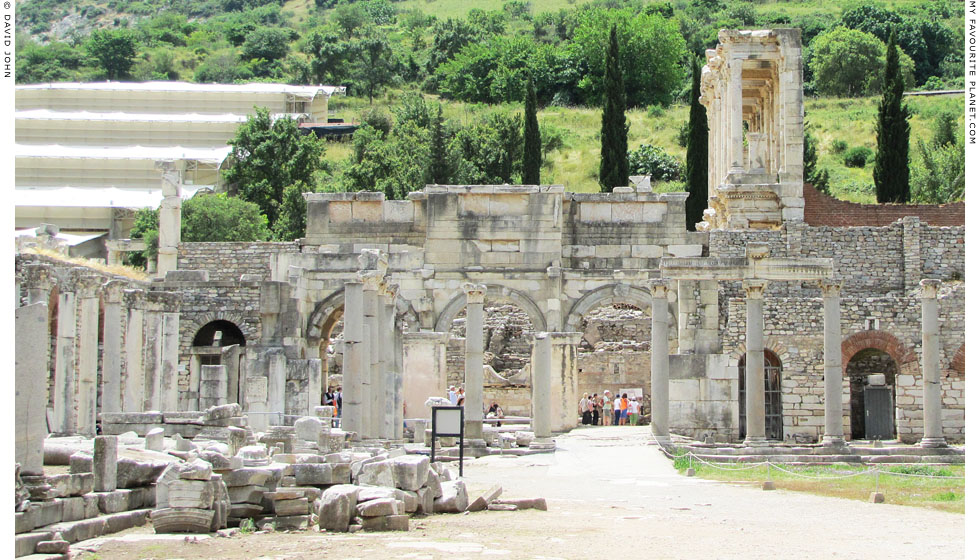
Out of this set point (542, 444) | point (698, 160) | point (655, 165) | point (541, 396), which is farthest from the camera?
point (655, 165)

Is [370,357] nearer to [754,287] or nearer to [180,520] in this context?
[754,287]

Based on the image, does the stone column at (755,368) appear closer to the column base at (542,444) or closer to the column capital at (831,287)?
the column capital at (831,287)

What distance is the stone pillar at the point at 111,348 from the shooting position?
29984 millimetres

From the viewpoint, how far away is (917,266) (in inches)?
1544

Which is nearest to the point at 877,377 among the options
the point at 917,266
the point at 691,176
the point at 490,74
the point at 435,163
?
the point at 917,266

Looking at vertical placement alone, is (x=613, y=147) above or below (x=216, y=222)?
above

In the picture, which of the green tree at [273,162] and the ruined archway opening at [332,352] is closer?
the ruined archway opening at [332,352]

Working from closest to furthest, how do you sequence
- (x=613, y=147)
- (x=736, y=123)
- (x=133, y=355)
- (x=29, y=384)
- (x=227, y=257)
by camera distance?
(x=29, y=384) → (x=133, y=355) → (x=736, y=123) → (x=227, y=257) → (x=613, y=147)

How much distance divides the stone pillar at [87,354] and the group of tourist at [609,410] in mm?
17317

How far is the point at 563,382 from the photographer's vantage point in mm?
37719

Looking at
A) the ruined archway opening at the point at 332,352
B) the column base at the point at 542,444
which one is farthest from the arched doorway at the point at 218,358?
the column base at the point at 542,444

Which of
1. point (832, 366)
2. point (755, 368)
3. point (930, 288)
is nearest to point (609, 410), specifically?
point (755, 368)

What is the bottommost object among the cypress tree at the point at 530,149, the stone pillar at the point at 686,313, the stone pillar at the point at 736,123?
the stone pillar at the point at 686,313

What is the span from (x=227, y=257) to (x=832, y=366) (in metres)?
20.6
